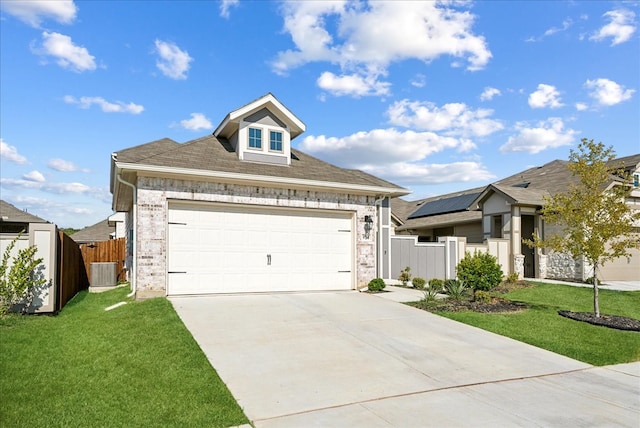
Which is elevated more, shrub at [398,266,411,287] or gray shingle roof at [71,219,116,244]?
gray shingle roof at [71,219,116,244]

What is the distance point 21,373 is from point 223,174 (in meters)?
7.10

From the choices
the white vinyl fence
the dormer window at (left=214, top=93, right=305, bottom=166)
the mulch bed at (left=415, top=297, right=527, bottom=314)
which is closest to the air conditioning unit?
the dormer window at (left=214, top=93, right=305, bottom=166)

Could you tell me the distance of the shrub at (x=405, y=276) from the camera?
1617 centimetres

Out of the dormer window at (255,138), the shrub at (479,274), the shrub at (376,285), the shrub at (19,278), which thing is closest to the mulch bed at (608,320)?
the shrub at (479,274)

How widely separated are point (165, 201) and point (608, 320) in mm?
11370

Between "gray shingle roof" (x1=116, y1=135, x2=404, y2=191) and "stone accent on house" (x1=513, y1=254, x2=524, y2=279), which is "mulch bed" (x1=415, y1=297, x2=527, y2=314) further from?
"stone accent on house" (x1=513, y1=254, x2=524, y2=279)

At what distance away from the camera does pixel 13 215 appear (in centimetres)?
2250

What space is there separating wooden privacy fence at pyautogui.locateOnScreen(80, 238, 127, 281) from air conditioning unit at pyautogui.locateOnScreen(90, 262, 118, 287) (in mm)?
1867

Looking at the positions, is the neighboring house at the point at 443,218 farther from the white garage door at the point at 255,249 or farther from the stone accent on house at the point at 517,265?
the white garage door at the point at 255,249

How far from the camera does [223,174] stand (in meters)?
12.1

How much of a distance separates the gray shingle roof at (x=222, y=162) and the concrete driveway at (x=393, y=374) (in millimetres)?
4088

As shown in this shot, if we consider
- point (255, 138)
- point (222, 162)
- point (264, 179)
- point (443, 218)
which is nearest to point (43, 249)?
point (222, 162)

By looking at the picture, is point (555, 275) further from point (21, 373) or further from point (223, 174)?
point (21, 373)

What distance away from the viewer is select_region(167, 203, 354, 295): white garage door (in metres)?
11.9
